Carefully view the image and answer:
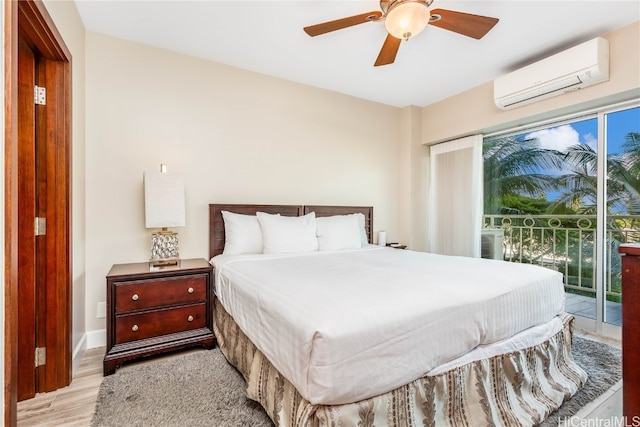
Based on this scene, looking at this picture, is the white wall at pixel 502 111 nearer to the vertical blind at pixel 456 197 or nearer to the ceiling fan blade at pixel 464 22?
the vertical blind at pixel 456 197

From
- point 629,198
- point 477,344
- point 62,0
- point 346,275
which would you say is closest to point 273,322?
point 346,275

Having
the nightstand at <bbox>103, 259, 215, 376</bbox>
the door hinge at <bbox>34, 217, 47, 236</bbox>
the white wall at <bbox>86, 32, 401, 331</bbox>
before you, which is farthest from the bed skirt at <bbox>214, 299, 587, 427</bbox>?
the white wall at <bbox>86, 32, 401, 331</bbox>

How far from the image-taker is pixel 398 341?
125 cm

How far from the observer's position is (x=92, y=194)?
2482mm

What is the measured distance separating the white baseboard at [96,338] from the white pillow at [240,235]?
118cm

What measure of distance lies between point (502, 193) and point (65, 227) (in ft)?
14.2

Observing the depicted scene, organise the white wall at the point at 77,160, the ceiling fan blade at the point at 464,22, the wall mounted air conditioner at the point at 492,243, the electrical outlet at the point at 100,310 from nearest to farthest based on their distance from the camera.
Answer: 1. the ceiling fan blade at the point at 464,22
2. the white wall at the point at 77,160
3. the electrical outlet at the point at 100,310
4. the wall mounted air conditioner at the point at 492,243

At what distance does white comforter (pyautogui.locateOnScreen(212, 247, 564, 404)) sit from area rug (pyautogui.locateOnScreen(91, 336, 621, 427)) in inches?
16.4

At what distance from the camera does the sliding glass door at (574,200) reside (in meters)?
2.71

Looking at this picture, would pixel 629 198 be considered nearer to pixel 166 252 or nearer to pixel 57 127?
pixel 166 252

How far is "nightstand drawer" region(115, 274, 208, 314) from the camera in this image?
209cm

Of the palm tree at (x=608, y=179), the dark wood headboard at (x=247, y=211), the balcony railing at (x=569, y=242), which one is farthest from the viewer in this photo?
the dark wood headboard at (x=247, y=211)

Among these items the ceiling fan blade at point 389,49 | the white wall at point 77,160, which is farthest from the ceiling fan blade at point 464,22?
the white wall at point 77,160

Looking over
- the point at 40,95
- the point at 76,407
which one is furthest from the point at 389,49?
the point at 76,407
